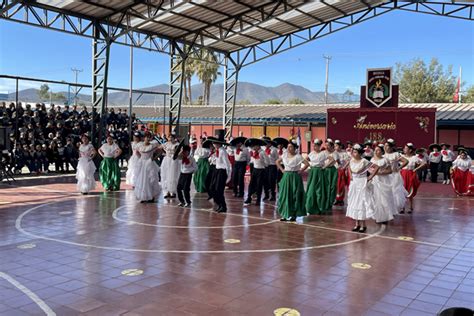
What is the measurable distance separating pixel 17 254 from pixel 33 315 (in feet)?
7.81

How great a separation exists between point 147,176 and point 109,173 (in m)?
2.43

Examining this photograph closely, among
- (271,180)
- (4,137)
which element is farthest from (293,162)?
(4,137)

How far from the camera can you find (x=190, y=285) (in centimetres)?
521

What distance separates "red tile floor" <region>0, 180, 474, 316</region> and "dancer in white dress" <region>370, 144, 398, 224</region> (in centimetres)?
27

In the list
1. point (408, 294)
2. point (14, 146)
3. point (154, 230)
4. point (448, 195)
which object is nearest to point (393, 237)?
point (408, 294)

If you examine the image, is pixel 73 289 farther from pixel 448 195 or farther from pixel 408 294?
pixel 448 195

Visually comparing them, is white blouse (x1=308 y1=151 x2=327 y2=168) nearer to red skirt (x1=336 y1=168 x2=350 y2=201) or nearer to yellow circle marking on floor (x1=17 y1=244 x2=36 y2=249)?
red skirt (x1=336 y1=168 x2=350 y2=201)

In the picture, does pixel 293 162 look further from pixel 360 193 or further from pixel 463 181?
pixel 463 181

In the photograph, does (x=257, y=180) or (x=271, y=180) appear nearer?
(x=257, y=180)

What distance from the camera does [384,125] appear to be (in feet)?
66.3

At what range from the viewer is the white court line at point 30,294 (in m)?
4.43

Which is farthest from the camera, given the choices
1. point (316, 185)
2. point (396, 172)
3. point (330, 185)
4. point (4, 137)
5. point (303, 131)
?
point (303, 131)

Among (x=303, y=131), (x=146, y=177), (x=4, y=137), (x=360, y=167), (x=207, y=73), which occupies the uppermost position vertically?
(x=207, y=73)

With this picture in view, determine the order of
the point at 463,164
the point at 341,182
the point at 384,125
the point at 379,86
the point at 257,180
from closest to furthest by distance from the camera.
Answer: the point at 257,180 < the point at 341,182 < the point at 463,164 < the point at 384,125 < the point at 379,86
